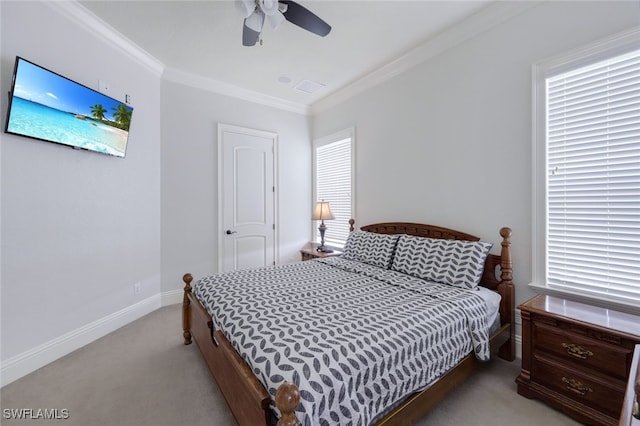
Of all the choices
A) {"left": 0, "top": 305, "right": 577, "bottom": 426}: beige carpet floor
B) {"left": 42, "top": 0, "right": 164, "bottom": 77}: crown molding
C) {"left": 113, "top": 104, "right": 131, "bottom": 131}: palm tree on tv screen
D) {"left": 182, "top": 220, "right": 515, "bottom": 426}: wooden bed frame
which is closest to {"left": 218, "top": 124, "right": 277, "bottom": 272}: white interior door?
{"left": 42, "top": 0, "right": 164, "bottom": 77}: crown molding

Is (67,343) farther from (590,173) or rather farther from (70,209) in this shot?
(590,173)

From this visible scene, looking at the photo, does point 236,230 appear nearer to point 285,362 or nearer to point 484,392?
point 285,362

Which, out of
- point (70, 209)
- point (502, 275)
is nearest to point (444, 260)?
point (502, 275)

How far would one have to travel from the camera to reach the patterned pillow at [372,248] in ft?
9.04

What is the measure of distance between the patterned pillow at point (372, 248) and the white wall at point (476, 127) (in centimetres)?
45

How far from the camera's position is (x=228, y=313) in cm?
167

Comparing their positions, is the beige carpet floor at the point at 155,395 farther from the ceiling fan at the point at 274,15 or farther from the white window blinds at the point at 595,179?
the ceiling fan at the point at 274,15

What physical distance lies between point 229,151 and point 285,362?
3285mm

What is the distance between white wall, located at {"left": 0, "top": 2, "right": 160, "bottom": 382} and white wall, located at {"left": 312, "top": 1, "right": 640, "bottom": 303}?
2877 millimetres

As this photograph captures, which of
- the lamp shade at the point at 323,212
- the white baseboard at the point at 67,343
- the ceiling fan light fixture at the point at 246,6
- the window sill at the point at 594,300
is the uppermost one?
the ceiling fan light fixture at the point at 246,6

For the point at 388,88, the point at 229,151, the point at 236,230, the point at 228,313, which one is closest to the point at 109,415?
the point at 228,313

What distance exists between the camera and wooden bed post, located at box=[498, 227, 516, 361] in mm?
2156

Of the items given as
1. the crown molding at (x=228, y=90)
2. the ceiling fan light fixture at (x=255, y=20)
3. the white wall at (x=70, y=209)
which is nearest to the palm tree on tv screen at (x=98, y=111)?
the white wall at (x=70, y=209)

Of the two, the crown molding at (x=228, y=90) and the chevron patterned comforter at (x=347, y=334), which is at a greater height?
the crown molding at (x=228, y=90)
